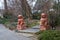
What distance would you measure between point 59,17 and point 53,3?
1.44 meters

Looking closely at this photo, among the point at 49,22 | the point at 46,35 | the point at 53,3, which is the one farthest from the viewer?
the point at 53,3

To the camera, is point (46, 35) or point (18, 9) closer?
point (46, 35)

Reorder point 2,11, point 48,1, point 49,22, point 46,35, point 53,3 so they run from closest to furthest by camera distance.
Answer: point 46,35, point 49,22, point 53,3, point 48,1, point 2,11

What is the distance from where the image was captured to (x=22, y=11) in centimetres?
1716

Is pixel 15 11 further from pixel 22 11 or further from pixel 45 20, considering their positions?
pixel 45 20

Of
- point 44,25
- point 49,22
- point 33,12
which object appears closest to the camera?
point 44,25

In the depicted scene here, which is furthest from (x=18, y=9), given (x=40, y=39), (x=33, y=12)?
(x=40, y=39)

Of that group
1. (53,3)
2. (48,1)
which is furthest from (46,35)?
(48,1)

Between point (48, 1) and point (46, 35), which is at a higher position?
point (48, 1)

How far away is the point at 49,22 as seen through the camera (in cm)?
1195

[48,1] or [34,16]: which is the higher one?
[48,1]

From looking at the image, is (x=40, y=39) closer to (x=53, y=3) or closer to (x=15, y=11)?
(x=53, y=3)

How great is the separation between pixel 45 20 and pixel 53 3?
2.79 m

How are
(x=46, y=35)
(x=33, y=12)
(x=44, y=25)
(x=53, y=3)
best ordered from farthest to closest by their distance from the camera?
(x=33, y=12)
(x=53, y=3)
(x=44, y=25)
(x=46, y=35)
